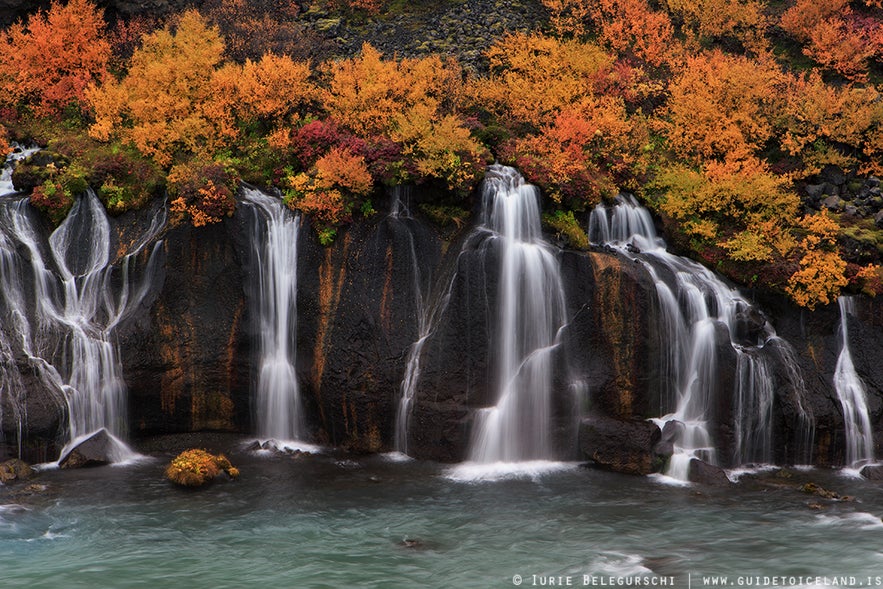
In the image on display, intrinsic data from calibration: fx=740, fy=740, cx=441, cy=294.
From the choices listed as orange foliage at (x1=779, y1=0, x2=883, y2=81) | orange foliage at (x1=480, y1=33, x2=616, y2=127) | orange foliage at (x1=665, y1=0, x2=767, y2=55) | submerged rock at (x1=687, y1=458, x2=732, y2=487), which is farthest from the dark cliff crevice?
orange foliage at (x1=665, y1=0, x2=767, y2=55)

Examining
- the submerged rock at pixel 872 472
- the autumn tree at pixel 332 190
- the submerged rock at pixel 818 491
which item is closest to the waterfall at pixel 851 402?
the submerged rock at pixel 872 472

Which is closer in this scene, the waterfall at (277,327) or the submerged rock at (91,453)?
the submerged rock at (91,453)

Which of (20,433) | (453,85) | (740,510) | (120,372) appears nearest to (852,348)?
(740,510)

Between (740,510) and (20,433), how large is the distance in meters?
18.0

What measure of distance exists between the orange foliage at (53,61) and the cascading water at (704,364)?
20.7 m

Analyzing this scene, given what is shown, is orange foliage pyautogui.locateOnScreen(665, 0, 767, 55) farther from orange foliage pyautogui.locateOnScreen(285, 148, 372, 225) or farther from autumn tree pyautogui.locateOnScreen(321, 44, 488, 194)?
orange foliage pyautogui.locateOnScreen(285, 148, 372, 225)

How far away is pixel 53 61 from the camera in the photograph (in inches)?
1067

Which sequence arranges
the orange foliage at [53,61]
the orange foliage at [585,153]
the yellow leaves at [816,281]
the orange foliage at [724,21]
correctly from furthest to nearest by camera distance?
1. the orange foliage at [724,21]
2. the orange foliage at [53,61]
3. the orange foliage at [585,153]
4. the yellow leaves at [816,281]

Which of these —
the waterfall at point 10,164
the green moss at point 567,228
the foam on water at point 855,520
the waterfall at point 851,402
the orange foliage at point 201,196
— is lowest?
the foam on water at point 855,520

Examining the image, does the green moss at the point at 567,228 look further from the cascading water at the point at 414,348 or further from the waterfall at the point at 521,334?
the cascading water at the point at 414,348

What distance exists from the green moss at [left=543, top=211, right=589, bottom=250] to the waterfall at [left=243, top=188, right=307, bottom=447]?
7496 mm

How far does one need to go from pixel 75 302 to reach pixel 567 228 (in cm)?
1421

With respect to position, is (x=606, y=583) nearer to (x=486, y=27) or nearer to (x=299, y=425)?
(x=299, y=425)

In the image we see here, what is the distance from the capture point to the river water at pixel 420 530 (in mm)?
13867
